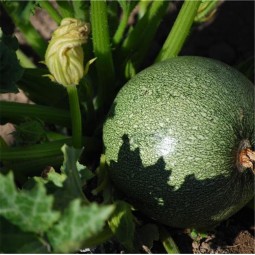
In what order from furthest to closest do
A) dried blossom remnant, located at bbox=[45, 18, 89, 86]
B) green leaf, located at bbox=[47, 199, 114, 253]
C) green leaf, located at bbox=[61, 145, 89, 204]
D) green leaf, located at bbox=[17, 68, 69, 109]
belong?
green leaf, located at bbox=[17, 68, 69, 109] < dried blossom remnant, located at bbox=[45, 18, 89, 86] < green leaf, located at bbox=[61, 145, 89, 204] < green leaf, located at bbox=[47, 199, 114, 253]

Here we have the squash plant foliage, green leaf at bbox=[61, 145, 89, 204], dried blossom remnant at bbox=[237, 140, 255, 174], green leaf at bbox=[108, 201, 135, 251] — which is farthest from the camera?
dried blossom remnant at bbox=[237, 140, 255, 174]

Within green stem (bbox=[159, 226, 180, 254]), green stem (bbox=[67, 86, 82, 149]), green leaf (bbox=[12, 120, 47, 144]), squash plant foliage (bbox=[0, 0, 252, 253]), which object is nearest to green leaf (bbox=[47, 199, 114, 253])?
squash plant foliage (bbox=[0, 0, 252, 253])

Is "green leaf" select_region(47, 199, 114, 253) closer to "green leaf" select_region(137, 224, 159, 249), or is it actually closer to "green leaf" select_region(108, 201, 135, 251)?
"green leaf" select_region(108, 201, 135, 251)

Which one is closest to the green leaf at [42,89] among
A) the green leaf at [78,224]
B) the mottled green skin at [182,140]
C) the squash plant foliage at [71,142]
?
the squash plant foliage at [71,142]

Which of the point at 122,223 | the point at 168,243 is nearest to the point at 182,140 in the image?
the point at 122,223

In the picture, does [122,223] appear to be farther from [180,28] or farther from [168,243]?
[180,28]

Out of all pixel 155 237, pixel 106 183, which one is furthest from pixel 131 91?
pixel 155 237

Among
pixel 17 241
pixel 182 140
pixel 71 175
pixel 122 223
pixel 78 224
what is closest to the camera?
pixel 78 224
